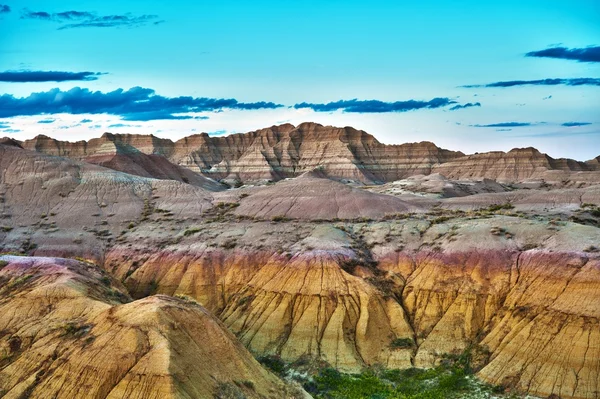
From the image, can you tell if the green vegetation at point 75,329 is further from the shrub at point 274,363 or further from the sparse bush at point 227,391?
the shrub at point 274,363

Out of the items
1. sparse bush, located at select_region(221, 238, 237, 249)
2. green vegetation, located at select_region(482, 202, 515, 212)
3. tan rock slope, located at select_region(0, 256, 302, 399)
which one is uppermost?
green vegetation, located at select_region(482, 202, 515, 212)

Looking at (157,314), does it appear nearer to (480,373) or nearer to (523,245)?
(480,373)

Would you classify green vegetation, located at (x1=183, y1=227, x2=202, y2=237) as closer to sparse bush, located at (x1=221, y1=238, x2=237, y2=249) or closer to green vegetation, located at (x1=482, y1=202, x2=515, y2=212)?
sparse bush, located at (x1=221, y1=238, x2=237, y2=249)

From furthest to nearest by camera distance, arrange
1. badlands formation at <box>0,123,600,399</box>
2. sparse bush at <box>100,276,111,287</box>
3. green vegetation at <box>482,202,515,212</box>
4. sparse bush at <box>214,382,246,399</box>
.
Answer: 1. green vegetation at <box>482,202,515,212</box>
2. sparse bush at <box>100,276,111,287</box>
3. badlands formation at <box>0,123,600,399</box>
4. sparse bush at <box>214,382,246,399</box>

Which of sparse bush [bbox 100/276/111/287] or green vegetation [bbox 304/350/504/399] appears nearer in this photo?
green vegetation [bbox 304/350/504/399]

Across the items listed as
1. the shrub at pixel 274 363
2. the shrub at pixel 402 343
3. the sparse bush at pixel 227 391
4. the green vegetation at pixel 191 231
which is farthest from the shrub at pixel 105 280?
the shrub at pixel 402 343

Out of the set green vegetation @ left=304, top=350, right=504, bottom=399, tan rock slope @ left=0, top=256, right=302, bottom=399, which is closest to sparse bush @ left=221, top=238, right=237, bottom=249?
green vegetation @ left=304, top=350, right=504, bottom=399

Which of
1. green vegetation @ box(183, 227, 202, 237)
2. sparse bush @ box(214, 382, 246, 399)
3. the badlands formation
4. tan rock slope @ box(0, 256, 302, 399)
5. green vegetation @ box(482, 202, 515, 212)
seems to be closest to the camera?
tan rock slope @ box(0, 256, 302, 399)

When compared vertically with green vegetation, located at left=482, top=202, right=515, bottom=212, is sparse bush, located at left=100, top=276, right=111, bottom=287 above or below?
below
